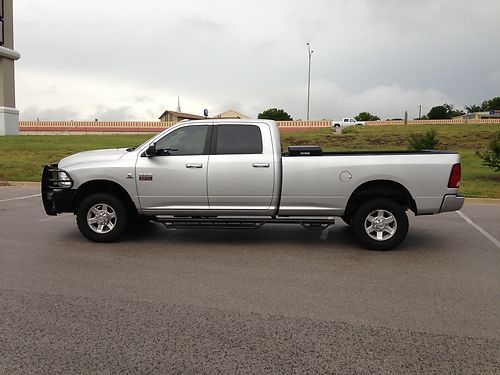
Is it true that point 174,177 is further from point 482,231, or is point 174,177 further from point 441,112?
point 441,112

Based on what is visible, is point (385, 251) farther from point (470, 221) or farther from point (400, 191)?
point (470, 221)

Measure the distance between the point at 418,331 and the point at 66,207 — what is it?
5275 mm

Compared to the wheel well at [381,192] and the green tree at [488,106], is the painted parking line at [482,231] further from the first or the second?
the green tree at [488,106]

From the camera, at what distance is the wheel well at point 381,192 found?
6793mm

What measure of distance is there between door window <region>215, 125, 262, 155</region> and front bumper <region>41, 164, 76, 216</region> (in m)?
2.31

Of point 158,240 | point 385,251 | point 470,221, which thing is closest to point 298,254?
point 385,251

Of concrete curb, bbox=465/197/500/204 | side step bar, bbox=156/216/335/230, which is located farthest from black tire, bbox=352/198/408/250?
concrete curb, bbox=465/197/500/204

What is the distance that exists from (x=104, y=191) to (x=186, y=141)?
1475mm

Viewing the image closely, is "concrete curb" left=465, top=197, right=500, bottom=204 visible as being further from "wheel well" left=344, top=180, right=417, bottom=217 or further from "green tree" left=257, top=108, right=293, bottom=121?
"green tree" left=257, top=108, right=293, bottom=121

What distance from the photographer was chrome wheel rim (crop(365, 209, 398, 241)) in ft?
22.4

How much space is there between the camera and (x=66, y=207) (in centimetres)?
714

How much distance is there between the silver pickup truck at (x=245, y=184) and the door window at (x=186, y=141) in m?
0.01

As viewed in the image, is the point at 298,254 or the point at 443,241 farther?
the point at 443,241

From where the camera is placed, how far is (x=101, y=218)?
281 inches
